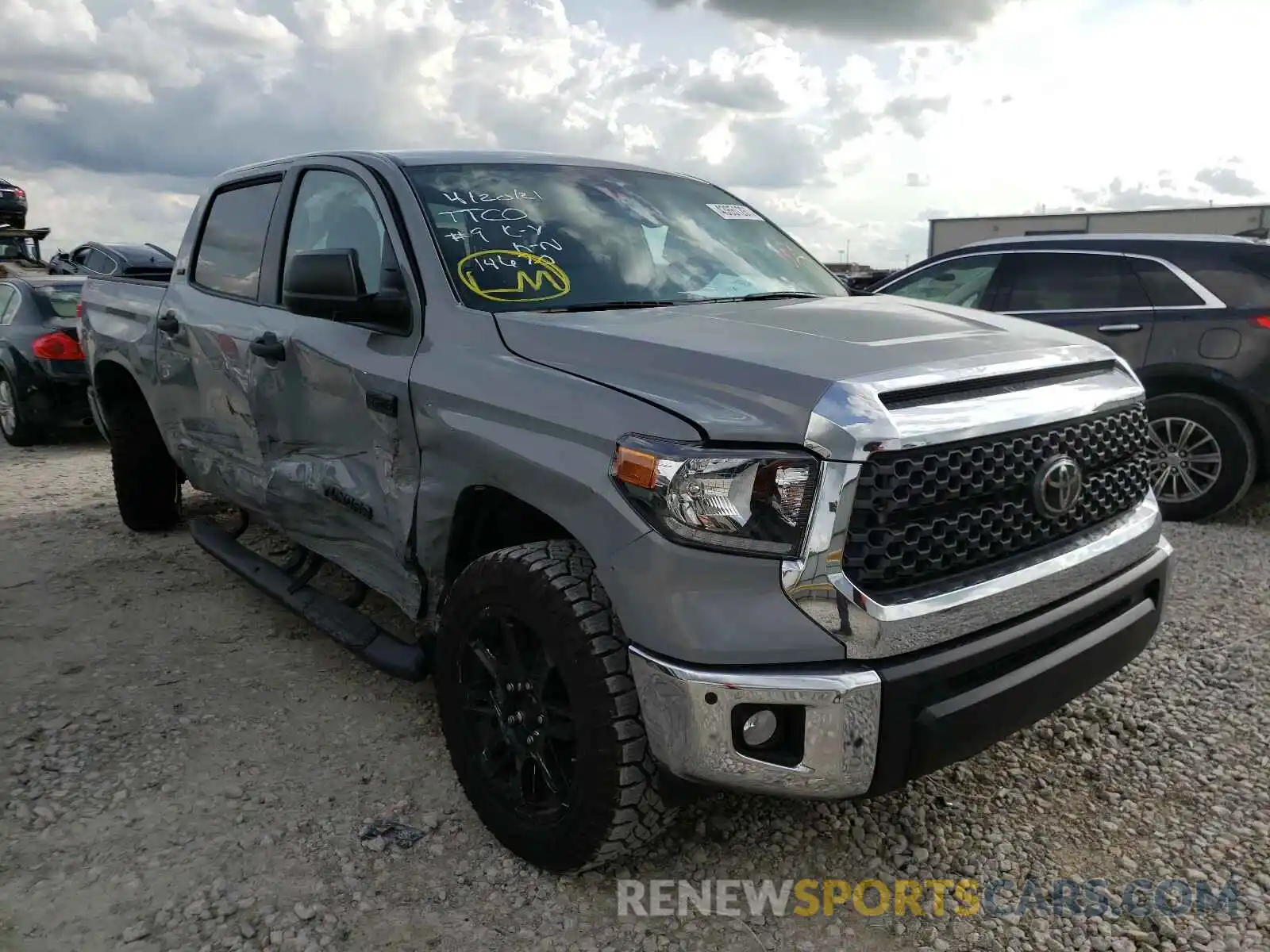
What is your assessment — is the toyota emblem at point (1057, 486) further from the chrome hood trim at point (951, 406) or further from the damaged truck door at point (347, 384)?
the damaged truck door at point (347, 384)

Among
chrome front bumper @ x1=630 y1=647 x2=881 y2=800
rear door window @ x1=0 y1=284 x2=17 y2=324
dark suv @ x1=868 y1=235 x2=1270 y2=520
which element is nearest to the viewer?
chrome front bumper @ x1=630 y1=647 x2=881 y2=800

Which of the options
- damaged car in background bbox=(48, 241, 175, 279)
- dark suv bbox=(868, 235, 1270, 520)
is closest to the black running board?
dark suv bbox=(868, 235, 1270, 520)

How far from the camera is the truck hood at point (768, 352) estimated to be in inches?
81.8

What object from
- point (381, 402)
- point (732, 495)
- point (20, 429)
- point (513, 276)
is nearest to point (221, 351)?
point (381, 402)

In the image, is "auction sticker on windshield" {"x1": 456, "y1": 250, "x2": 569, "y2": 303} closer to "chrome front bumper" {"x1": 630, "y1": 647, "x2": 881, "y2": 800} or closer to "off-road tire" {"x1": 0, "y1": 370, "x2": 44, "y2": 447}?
"chrome front bumper" {"x1": 630, "y1": 647, "x2": 881, "y2": 800}

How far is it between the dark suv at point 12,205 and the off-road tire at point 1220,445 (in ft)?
72.2

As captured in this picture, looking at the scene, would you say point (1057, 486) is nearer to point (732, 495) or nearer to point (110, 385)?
point (732, 495)

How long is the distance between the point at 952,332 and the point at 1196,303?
168 inches

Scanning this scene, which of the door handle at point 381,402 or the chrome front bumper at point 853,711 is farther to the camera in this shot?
the door handle at point 381,402

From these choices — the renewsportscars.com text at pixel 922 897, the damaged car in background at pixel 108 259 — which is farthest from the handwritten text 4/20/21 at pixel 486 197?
the damaged car in background at pixel 108 259

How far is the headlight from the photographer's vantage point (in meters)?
2.00

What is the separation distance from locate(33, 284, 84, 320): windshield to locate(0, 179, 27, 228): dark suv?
1332 cm

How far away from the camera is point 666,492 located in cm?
206

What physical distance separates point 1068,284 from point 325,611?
5.25 m
